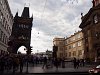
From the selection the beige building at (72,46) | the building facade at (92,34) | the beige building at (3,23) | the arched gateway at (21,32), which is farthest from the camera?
the beige building at (72,46)

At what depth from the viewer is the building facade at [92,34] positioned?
4381 cm

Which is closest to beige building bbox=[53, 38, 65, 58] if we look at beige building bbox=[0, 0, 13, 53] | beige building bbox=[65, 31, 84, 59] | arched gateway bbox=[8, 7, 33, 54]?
beige building bbox=[65, 31, 84, 59]

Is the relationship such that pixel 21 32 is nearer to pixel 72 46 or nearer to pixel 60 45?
pixel 72 46

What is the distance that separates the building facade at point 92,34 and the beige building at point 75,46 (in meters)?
14.4

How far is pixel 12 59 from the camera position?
20.7m

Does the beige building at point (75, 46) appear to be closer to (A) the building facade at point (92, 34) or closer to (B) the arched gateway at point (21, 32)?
(A) the building facade at point (92, 34)

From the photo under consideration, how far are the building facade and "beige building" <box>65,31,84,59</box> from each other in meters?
14.4

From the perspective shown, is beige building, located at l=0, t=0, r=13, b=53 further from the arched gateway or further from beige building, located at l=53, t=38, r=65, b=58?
beige building, located at l=53, t=38, r=65, b=58

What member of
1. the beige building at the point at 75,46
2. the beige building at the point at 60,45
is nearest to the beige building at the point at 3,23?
the beige building at the point at 75,46

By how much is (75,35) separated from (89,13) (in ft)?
102

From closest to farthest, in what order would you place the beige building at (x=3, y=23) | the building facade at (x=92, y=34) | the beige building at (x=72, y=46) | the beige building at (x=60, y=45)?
the beige building at (x=3, y=23) → the building facade at (x=92, y=34) → the beige building at (x=72, y=46) → the beige building at (x=60, y=45)

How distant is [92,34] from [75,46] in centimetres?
3138

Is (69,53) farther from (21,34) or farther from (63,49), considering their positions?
(21,34)

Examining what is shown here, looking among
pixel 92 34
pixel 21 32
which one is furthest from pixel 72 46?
pixel 92 34
